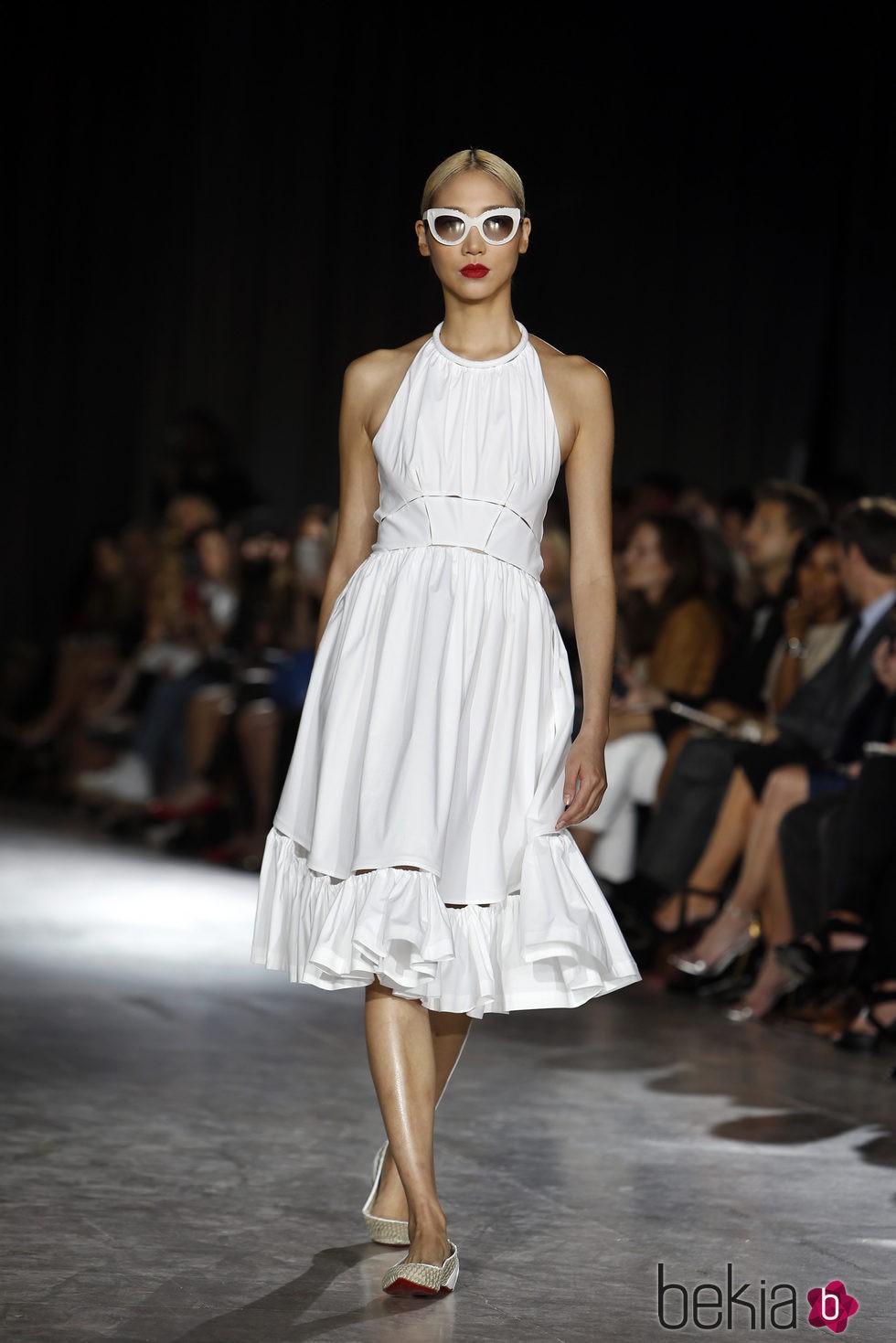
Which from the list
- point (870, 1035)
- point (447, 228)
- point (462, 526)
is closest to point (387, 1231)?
point (462, 526)

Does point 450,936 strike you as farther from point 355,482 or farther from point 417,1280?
point 355,482

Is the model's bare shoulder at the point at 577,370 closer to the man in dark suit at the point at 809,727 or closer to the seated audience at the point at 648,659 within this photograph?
the man in dark suit at the point at 809,727

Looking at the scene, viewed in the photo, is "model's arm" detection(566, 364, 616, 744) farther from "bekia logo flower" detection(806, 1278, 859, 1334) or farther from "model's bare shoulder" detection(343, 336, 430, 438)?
"bekia logo flower" detection(806, 1278, 859, 1334)

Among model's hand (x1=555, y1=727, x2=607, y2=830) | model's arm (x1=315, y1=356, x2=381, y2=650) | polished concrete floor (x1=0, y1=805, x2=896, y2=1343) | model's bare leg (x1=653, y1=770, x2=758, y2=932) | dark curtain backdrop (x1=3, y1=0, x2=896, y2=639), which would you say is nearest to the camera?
polished concrete floor (x1=0, y1=805, x2=896, y2=1343)

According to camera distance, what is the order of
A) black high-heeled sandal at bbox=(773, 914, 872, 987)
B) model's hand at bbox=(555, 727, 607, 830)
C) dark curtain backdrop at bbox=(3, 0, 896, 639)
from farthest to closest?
dark curtain backdrop at bbox=(3, 0, 896, 639)
black high-heeled sandal at bbox=(773, 914, 872, 987)
model's hand at bbox=(555, 727, 607, 830)

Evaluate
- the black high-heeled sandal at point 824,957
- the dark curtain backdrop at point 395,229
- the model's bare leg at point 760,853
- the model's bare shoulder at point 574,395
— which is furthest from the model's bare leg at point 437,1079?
the dark curtain backdrop at point 395,229

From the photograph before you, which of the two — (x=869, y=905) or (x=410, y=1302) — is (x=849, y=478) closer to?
→ (x=869, y=905)

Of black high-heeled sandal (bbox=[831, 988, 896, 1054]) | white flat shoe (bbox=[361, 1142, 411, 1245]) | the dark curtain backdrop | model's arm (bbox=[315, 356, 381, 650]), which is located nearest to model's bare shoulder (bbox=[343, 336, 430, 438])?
model's arm (bbox=[315, 356, 381, 650])

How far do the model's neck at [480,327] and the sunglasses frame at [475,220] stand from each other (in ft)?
0.24

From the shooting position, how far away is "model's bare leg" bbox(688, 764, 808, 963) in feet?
14.4

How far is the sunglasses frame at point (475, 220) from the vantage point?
228cm

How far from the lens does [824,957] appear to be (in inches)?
161

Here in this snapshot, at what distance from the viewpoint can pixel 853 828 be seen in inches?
158

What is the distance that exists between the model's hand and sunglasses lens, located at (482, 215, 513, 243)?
604 mm
